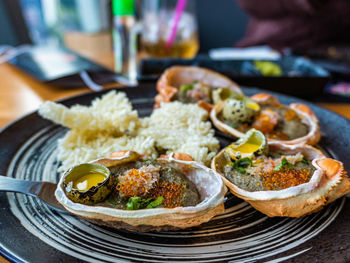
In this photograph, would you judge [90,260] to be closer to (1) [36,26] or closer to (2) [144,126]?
(2) [144,126]

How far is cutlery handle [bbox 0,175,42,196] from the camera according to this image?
0.87 metres

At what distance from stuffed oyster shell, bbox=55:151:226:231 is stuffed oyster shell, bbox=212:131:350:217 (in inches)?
3.3

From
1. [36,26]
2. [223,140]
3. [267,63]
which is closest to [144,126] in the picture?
[223,140]

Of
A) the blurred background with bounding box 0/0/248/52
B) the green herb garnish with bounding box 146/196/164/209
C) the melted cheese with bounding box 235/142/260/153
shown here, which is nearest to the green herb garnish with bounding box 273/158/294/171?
the melted cheese with bounding box 235/142/260/153

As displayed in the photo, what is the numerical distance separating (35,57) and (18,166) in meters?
1.61

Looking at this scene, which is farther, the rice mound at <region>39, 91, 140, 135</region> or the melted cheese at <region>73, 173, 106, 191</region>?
the rice mound at <region>39, 91, 140, 135</region>

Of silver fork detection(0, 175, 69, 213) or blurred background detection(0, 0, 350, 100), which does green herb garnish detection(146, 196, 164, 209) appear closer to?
silver fork detection(0, 175, 69, 213)

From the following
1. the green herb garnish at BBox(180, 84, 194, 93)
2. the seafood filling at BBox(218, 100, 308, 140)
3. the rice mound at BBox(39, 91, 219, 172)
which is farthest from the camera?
the green herb garnish at BBox(180, 84, 194, 93)

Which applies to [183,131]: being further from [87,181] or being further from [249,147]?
[87,181]

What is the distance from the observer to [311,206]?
806 millimetres

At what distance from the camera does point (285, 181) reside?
85 cm

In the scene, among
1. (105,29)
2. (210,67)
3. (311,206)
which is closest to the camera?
(311,206)

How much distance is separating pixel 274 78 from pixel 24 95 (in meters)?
1.56

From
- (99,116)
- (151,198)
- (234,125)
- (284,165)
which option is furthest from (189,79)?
(151,198)
